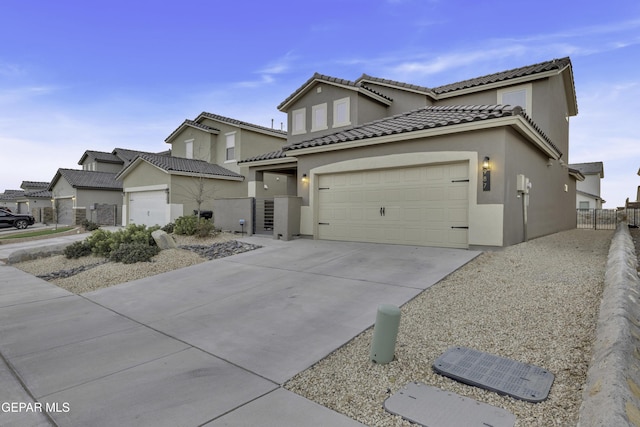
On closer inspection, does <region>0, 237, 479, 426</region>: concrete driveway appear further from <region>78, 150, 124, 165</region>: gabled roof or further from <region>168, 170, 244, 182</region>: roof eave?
<region>78, 150, 124, 165</region>: gabled roof

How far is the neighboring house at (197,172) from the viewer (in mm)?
18891

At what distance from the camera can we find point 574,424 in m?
2.44

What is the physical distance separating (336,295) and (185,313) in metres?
2.48

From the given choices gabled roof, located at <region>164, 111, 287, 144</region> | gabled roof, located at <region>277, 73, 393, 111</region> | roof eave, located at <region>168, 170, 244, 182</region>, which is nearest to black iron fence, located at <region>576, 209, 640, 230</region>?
gabled roof, located at <region>277, 73, 393, 111</region>

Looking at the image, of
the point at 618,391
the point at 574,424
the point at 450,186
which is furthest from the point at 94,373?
the point at 450,186

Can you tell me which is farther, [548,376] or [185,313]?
[185,313]

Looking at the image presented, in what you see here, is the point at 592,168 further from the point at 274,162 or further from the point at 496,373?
the point at 496,373

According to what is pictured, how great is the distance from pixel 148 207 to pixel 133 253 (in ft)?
40.3

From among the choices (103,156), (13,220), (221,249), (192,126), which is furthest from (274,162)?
(103,156)

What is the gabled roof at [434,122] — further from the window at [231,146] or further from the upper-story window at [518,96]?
the window at [231,146]

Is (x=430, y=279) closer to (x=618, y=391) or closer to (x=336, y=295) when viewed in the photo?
(x=336, y=295)

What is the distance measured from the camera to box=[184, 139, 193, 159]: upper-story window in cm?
2364

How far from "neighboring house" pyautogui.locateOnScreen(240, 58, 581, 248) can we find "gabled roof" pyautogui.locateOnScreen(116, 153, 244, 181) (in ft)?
15.5

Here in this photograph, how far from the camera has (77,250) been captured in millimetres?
10852
